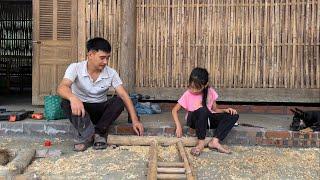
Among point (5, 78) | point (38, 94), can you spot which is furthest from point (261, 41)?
point (5, 78)

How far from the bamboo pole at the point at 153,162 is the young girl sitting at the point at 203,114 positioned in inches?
17.3

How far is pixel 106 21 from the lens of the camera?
739 cm

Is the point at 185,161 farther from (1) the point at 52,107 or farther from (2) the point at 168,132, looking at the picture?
(1) the point at 52,107

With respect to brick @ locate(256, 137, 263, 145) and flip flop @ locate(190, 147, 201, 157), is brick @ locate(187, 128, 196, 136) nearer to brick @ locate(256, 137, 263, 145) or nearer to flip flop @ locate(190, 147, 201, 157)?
flip flop @ locate(190, 147, 201, 157)

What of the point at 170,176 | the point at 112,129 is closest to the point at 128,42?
the point at 112,129

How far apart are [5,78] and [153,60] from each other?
18.9 ft

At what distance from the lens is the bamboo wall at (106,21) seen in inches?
289

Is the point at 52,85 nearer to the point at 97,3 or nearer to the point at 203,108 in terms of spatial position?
the point at 97,3

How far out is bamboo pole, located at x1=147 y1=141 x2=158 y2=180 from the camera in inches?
161

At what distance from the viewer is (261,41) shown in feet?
23.5

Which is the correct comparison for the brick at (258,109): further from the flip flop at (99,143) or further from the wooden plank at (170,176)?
the wooden plank at (170,176)

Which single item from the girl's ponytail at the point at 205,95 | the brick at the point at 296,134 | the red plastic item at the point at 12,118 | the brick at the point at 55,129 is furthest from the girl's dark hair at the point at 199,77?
the red plastic item at the point at 12,118

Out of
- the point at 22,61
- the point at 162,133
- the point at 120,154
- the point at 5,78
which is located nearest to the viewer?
the point at 120,154

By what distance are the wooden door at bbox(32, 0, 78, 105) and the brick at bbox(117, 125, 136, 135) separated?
2125 millimetres
